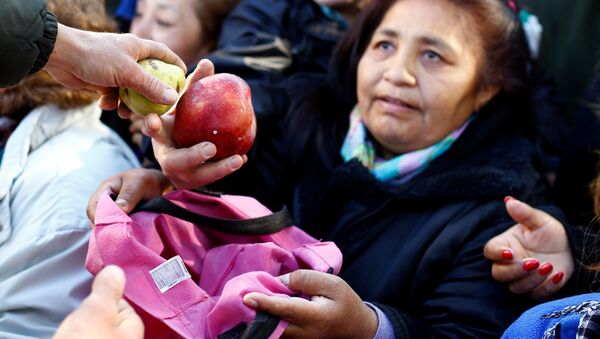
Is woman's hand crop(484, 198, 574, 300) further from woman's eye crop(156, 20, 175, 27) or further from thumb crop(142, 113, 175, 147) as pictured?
woman's eye crop(156, 20, 175, 27)

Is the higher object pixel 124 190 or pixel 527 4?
pixel 527 4

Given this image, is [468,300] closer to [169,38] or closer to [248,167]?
[248,167]

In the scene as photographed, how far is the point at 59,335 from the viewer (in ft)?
3.49

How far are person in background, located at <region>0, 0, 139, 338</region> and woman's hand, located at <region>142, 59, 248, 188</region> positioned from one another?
0.96 ft

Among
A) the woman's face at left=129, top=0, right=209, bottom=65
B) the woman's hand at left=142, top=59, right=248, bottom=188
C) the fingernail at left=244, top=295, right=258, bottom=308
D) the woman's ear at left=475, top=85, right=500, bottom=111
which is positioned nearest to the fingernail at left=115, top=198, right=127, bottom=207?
the woman's hand at left=142, top=59, right=248, bottom=188

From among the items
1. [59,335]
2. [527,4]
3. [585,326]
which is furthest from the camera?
[527,4]

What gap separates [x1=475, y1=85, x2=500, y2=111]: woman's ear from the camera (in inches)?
93.0

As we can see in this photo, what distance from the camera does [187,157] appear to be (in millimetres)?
1692

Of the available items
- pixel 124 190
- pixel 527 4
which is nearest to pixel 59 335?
pixel 124 190

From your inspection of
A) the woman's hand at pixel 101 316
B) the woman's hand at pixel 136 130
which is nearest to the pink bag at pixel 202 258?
the woman's hand at pixel 101 316

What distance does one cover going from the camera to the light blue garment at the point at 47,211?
1.75m

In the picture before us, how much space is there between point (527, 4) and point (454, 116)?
1.14 metres

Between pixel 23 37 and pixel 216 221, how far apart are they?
58cm

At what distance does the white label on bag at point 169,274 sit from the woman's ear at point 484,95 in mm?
1207
